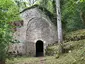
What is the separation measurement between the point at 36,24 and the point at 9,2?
8955 millimetres

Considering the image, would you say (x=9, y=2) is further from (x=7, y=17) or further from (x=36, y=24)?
(x=36, y=24)

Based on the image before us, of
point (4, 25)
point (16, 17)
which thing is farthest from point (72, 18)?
point (4, 25)

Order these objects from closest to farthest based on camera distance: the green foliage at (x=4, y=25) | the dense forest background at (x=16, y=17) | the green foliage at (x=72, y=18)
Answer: the green foliage at (x=4, y=25) → the dense forest background at (x=16, y=17) → the green foliage at (x=72, y=18)

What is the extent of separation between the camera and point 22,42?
2083 cm

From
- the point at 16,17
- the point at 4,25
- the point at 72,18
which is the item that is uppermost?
the point at 72,18

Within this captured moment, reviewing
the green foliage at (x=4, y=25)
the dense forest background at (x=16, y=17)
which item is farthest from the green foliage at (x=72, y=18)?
the green foliage at (x=4, y=25)

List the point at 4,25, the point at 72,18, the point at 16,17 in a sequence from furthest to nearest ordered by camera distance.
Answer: the point at 72,18 < the point at 16,17 < the point at 4,25

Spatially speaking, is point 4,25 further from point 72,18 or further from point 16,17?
point 72,18

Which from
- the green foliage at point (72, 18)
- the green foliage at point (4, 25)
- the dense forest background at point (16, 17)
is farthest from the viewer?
the green foliage at point (72, 18)

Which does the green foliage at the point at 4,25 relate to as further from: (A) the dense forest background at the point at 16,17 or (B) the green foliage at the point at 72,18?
(B) the green foliage at the point at 72,18

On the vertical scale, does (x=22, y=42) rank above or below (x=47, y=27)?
below

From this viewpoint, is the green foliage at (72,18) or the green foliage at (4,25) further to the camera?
the green foliage at (72,18)

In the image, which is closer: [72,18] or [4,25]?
[4,25]

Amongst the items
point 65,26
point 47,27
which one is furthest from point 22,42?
point 65,26
